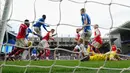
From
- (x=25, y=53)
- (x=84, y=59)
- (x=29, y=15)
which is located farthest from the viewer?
(x=25, y=53)

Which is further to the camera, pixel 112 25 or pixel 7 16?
pixel 112 25

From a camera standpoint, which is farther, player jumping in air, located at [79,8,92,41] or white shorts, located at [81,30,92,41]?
white shorts, located at [81,30,92,41]

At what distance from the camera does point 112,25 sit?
3.23 metres

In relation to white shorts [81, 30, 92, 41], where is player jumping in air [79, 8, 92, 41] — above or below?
above

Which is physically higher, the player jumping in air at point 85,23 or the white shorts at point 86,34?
the player jumping in air at point 85,23

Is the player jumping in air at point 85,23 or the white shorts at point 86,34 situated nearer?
the player jumping in air at point 85,23

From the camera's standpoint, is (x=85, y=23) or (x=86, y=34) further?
(x=86, y=34)

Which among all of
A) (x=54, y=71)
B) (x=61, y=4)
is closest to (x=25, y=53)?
(x=54, y=71)

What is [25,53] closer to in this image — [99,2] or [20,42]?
[20,42]

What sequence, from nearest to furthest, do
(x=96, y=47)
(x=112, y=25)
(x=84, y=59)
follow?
(x=112, y=25), (x=84, y=59), (x=96, y=47)

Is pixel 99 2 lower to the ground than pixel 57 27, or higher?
higher

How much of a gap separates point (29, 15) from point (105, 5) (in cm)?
97

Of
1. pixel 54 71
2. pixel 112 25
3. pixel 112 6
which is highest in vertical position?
pixel 112 6

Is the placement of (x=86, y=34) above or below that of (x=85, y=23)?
below
